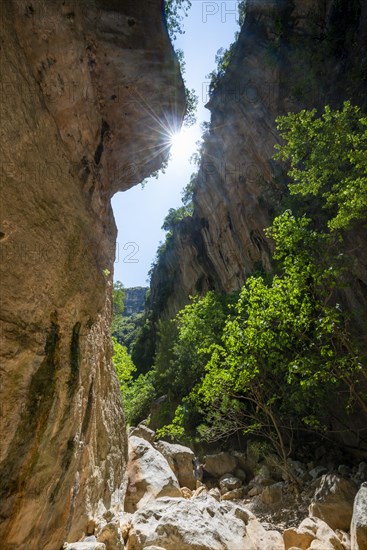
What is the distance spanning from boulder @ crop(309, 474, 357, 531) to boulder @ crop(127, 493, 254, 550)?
2.67 metres

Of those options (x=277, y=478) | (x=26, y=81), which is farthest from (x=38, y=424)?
(x=277, y=478)

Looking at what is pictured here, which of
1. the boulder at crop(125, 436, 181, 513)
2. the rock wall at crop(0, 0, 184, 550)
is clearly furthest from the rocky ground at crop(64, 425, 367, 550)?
the rock wall at crop(0, 0, 184, 550)

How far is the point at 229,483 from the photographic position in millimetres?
13453

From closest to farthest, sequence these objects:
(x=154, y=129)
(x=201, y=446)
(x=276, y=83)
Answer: (x=154, y=129), (x=201, y=446), (x=276, y=83)

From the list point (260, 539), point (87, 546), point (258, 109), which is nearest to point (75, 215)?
point (87, 546)

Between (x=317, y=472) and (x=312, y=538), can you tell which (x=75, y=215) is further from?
(x=317, y=472)

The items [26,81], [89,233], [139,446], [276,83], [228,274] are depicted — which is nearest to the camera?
[26,81]

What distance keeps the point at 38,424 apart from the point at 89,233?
9.73 ft

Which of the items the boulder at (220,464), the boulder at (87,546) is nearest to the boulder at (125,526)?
the boulder at (87,546)

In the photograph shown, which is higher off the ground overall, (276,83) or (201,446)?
(276,83)

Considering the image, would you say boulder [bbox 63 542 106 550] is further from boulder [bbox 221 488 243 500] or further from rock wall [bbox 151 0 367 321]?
rock wall [bbox 151 0 367 321]

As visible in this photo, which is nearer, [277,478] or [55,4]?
[55,4]

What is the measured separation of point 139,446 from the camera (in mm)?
10430

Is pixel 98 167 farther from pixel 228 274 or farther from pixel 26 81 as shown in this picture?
pixel 228 274
